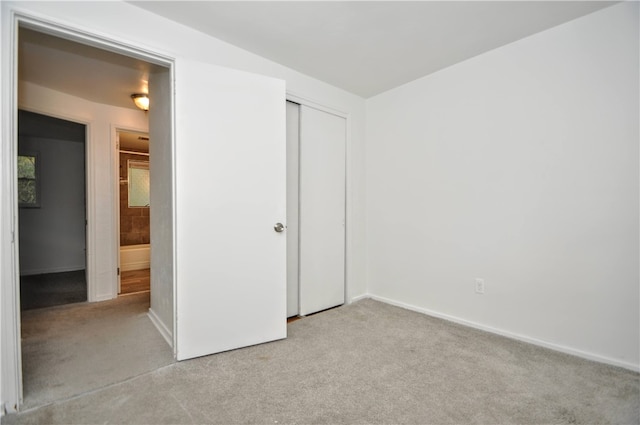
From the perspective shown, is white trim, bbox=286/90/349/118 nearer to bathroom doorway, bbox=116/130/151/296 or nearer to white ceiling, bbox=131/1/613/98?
white ceiling, bbox=131/1/613/98

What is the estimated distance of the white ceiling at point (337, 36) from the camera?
6.53 feet

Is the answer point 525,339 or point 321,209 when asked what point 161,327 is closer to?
point 321,209

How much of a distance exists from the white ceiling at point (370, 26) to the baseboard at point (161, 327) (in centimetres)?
234

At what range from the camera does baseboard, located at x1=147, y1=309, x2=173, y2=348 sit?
2.40 meters

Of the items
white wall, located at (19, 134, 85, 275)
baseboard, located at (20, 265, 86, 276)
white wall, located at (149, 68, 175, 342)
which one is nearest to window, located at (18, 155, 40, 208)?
white wall, located at (19, 134, 85, 275)

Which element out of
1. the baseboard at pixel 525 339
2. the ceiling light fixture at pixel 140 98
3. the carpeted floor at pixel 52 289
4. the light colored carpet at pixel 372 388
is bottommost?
the light colored carpet at pixel 372 388

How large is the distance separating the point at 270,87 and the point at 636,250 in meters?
2.75

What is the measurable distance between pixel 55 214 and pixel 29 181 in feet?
2.06

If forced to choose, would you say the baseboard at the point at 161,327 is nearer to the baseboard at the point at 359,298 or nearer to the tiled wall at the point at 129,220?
the baseboard at the point at 359,298

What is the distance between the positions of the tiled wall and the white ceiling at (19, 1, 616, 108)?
9.63ft

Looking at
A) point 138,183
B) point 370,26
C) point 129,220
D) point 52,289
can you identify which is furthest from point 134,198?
point 370,26

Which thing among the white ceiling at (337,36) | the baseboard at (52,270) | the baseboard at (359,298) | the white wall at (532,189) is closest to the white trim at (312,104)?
the white ceiling at (337,36)

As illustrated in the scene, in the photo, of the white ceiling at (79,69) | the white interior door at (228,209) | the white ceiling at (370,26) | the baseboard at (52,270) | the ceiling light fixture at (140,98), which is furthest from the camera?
the baseboard at (52,270)

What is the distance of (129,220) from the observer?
586cm
